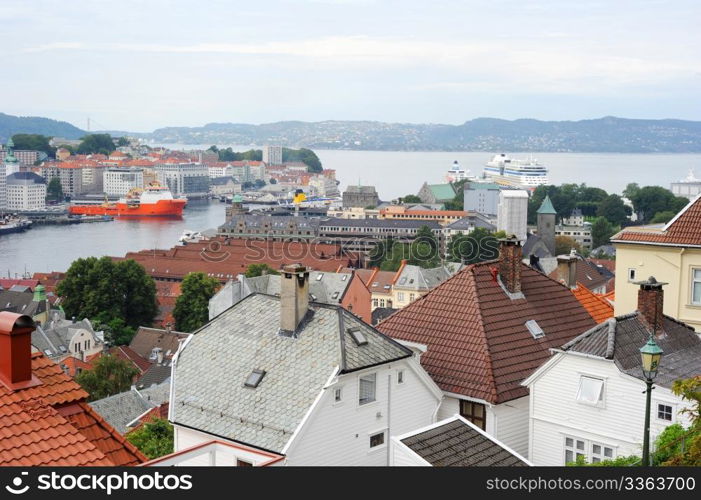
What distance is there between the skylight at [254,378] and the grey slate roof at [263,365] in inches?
2.4

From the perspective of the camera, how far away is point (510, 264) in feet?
44.4

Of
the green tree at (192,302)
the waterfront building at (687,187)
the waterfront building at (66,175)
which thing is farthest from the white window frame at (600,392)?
the waterfront building at (66,175)

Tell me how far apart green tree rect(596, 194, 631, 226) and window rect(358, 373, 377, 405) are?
84.7 m

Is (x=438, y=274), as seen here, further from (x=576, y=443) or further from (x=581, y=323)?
(x=576, y=443)

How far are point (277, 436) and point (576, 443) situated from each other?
140 inches

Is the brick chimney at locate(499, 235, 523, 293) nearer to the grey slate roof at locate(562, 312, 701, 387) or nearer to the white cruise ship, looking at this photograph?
the grey slate roof at locate(562, 312, 701, 387)

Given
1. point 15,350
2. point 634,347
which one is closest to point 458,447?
point 634,347

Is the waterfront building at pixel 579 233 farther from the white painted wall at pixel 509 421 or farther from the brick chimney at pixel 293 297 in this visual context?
the brick chimney at pixel 293 297

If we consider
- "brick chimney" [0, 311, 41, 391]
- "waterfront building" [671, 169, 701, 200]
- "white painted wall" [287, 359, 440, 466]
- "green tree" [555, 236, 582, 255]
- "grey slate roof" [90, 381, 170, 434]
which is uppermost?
"brick chimney" [0, 311, 41, 391]

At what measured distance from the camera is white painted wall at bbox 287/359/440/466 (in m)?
10.5

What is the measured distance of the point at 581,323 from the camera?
46.8ft

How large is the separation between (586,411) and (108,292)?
37198mm

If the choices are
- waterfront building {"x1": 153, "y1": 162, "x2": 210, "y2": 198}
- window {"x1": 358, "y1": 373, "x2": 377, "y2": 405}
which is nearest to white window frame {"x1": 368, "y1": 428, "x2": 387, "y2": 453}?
window {"x1": 358, "y1": 373, "x2": 377, "y2": 405}
